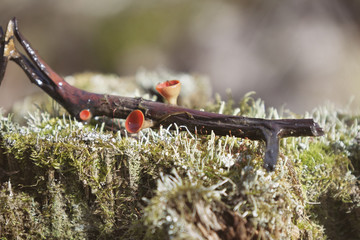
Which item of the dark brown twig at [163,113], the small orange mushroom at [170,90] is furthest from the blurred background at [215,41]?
the dark brown twig at [163,113]

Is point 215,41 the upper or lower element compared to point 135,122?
upper

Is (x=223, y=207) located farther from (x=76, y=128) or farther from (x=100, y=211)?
(x=76, y=128)

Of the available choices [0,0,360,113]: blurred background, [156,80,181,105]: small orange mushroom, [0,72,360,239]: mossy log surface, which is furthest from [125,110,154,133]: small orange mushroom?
[0,0,360,113]: blurred background

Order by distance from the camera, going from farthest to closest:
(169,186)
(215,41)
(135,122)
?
1. (215,41)
2. (135,122)
3. (169,186)

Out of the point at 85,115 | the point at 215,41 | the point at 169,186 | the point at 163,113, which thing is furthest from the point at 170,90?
the point at 215,41

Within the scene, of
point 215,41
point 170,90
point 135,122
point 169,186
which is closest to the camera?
point 169,186

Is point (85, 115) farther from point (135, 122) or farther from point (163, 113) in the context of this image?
point (163, 113)
